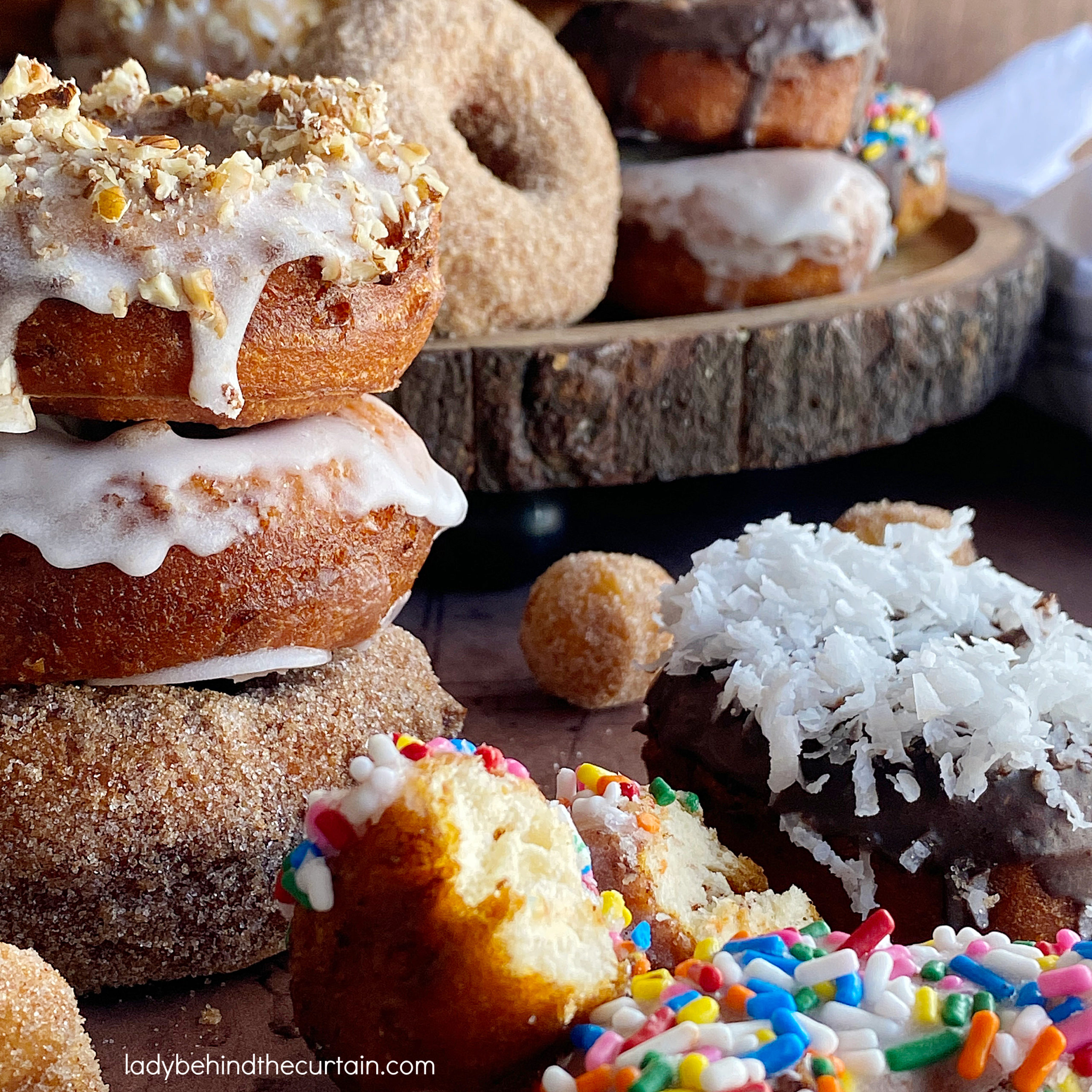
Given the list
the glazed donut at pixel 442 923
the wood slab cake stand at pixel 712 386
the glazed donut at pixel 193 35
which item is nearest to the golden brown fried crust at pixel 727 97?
the wood slab cake stand at pixel 712 386

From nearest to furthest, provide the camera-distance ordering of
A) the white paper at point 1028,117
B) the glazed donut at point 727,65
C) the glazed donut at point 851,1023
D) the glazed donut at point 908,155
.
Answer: the glazed donut at point 851,1023, the glazed donut at point 727,65, the glazed donut at point 908,155, the white paper at point 1028,117

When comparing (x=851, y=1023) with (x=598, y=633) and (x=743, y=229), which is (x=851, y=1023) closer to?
(x=598, y=633)

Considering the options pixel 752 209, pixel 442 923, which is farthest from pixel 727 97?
pixel 442 923

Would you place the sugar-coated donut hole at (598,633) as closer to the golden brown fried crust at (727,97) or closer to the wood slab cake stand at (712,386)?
the wood slab cake stand at (712,386)

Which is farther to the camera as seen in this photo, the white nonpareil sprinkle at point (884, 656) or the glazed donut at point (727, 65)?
the glazed donut at point (727, 65)

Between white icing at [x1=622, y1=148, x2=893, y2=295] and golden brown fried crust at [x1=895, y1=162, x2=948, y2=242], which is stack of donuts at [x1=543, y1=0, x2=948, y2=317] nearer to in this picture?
white icing at [x1=622, y1=148, x2=893, y2=295]

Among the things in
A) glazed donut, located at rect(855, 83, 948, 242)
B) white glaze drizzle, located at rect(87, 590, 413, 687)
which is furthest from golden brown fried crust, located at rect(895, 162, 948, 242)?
white glaze drizzle, located at rect(87, 590, 413, 687)
